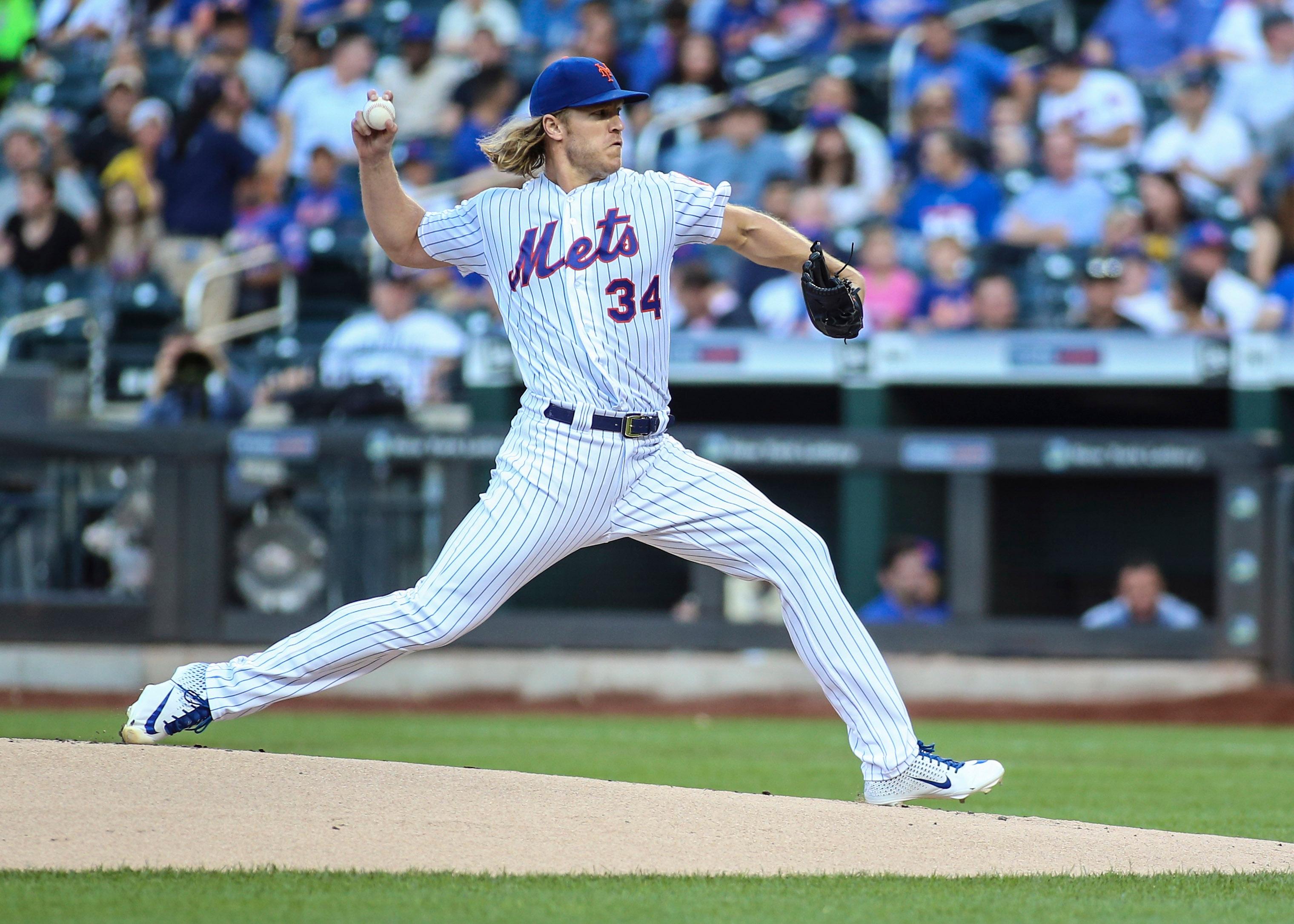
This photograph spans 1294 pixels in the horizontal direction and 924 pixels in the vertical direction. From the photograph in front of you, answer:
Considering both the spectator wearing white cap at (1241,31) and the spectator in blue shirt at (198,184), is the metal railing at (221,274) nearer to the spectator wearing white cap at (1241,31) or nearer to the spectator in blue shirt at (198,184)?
the spectator in blue shirt at (198,184)

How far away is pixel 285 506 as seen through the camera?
957 cm

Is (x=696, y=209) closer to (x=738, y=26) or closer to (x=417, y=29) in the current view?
(x=738, y=26)

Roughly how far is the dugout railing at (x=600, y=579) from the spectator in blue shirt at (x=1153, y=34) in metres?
3.60

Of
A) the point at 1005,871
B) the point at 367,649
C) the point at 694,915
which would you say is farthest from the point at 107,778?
the point at 1005,871

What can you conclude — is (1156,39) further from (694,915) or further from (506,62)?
(694,915)

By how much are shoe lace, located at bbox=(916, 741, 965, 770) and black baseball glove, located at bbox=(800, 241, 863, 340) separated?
1.06 m

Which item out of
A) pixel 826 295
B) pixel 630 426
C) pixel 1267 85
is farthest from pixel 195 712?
pixel 1267 85

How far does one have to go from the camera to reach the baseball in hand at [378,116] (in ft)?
14.1

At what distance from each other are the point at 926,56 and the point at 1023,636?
4.45m

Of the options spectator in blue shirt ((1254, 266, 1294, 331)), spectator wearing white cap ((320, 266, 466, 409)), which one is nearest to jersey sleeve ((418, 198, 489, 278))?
spectator wearing white cap ((320, 266, 466, 409))

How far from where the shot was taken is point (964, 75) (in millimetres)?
11812

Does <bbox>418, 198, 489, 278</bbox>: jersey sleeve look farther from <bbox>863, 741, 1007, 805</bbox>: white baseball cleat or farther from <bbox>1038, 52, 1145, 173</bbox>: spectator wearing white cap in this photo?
<bbox>1038, 52, 1145, 173</bbox>: spectator wearing white cap

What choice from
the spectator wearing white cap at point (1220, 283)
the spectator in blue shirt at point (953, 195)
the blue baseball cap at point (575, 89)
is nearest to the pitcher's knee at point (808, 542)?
the blue baseball cap at point (575, 89)

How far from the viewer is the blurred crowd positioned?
10.1m
